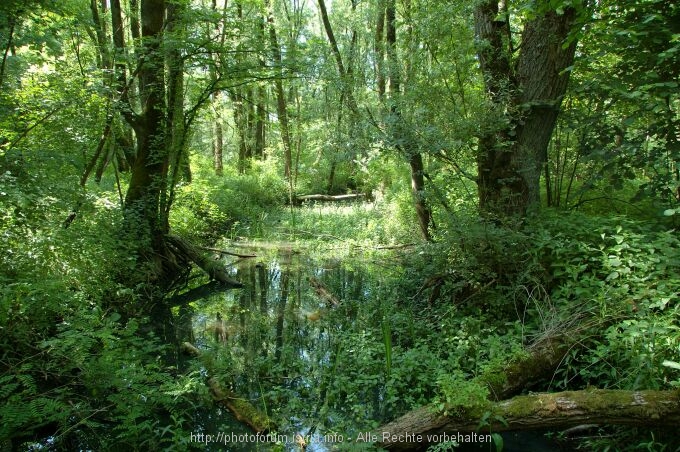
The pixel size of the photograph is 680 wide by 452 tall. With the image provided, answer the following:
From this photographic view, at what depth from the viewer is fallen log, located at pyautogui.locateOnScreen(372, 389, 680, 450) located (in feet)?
10.4

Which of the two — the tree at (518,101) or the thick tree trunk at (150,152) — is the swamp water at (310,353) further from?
the tree at (518,101)

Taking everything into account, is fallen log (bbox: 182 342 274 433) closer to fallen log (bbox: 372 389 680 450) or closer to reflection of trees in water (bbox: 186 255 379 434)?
reflection of trees in water (bbox: 186 255 379 434)

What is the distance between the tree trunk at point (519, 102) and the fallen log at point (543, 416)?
316 centimetres

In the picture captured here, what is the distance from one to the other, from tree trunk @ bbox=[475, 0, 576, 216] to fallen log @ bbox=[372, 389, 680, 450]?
3.16 m

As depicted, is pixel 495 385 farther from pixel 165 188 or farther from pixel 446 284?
pixel 165 188

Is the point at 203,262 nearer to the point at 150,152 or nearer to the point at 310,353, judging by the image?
the point at 150,152

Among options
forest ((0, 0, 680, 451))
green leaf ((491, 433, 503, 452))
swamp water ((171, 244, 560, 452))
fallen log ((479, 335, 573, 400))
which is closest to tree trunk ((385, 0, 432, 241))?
forest ((0, 0, 680, 451))

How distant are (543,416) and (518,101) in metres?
4.76

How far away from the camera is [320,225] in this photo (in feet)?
48.4

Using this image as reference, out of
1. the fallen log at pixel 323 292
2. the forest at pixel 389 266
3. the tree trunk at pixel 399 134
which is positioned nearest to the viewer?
the forest at pixel 389 266

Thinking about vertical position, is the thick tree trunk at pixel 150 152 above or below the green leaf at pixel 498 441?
above

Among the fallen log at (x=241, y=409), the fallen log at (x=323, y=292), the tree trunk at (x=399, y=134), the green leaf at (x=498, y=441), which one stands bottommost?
the fallen log at (x=241, y=409)

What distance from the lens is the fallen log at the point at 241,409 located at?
13.4 feet

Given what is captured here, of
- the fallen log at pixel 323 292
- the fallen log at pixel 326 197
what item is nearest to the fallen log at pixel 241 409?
the fallen log at pixel 323 292
